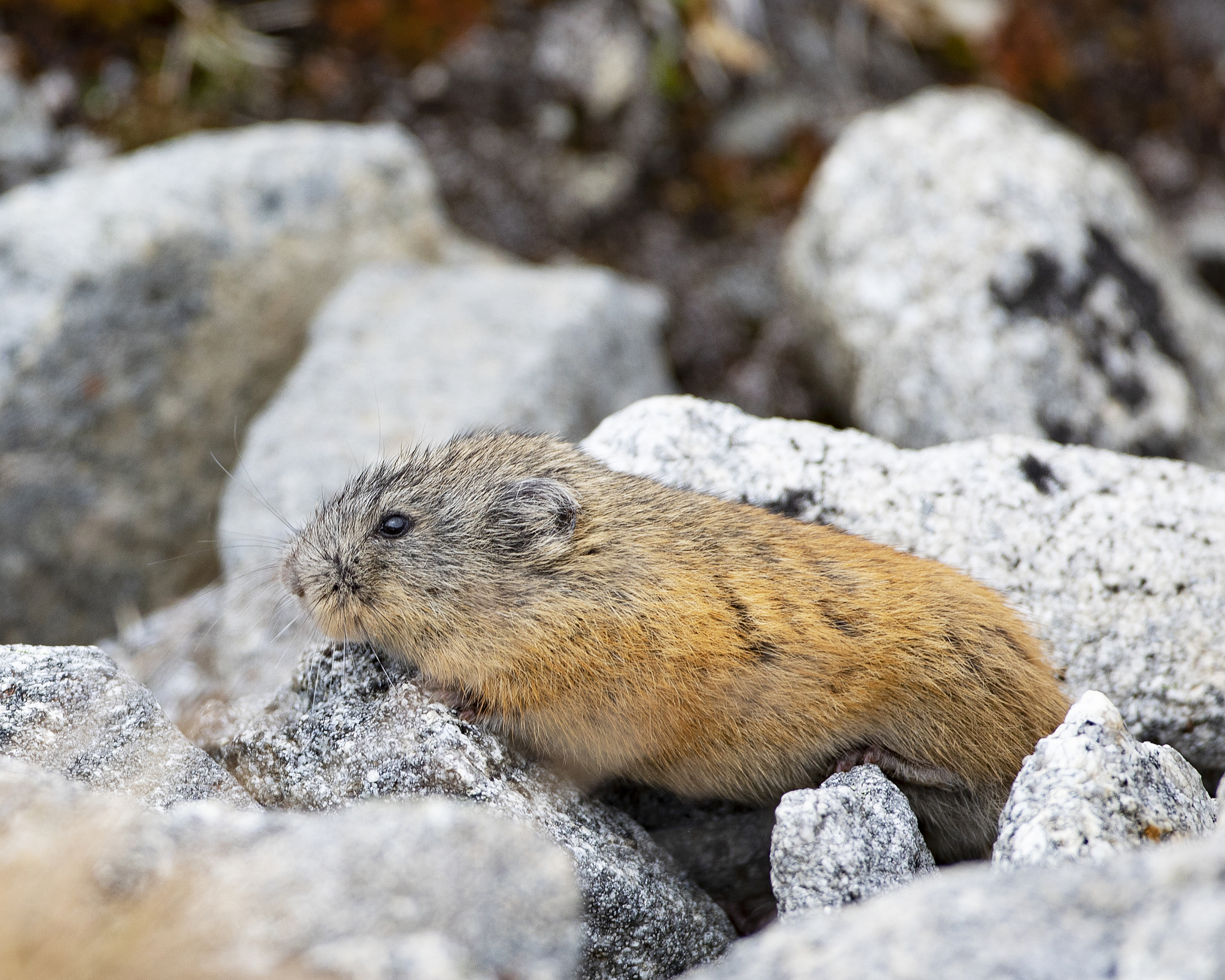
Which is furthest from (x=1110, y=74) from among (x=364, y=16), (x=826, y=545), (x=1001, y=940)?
(x=1001, y=940)

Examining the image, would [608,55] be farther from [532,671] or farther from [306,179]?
[532,671]

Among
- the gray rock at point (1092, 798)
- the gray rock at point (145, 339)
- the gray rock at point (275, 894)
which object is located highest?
the gray rock at point (1092, 798)

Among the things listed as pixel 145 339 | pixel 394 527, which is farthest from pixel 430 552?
pixel 145 339

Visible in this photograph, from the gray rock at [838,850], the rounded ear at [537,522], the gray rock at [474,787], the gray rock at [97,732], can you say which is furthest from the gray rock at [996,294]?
the gray rock at [97,732]

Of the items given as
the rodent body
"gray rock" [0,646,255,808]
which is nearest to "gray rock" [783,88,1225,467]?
the rodent body

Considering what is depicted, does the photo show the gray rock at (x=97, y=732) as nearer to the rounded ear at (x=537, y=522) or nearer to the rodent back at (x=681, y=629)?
the rodent back at (x=681, y=629)

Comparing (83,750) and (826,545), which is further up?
(826,545)

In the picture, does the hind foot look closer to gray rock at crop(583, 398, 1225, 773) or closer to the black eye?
gray rock at crop(583, 398, 1225, 773)
